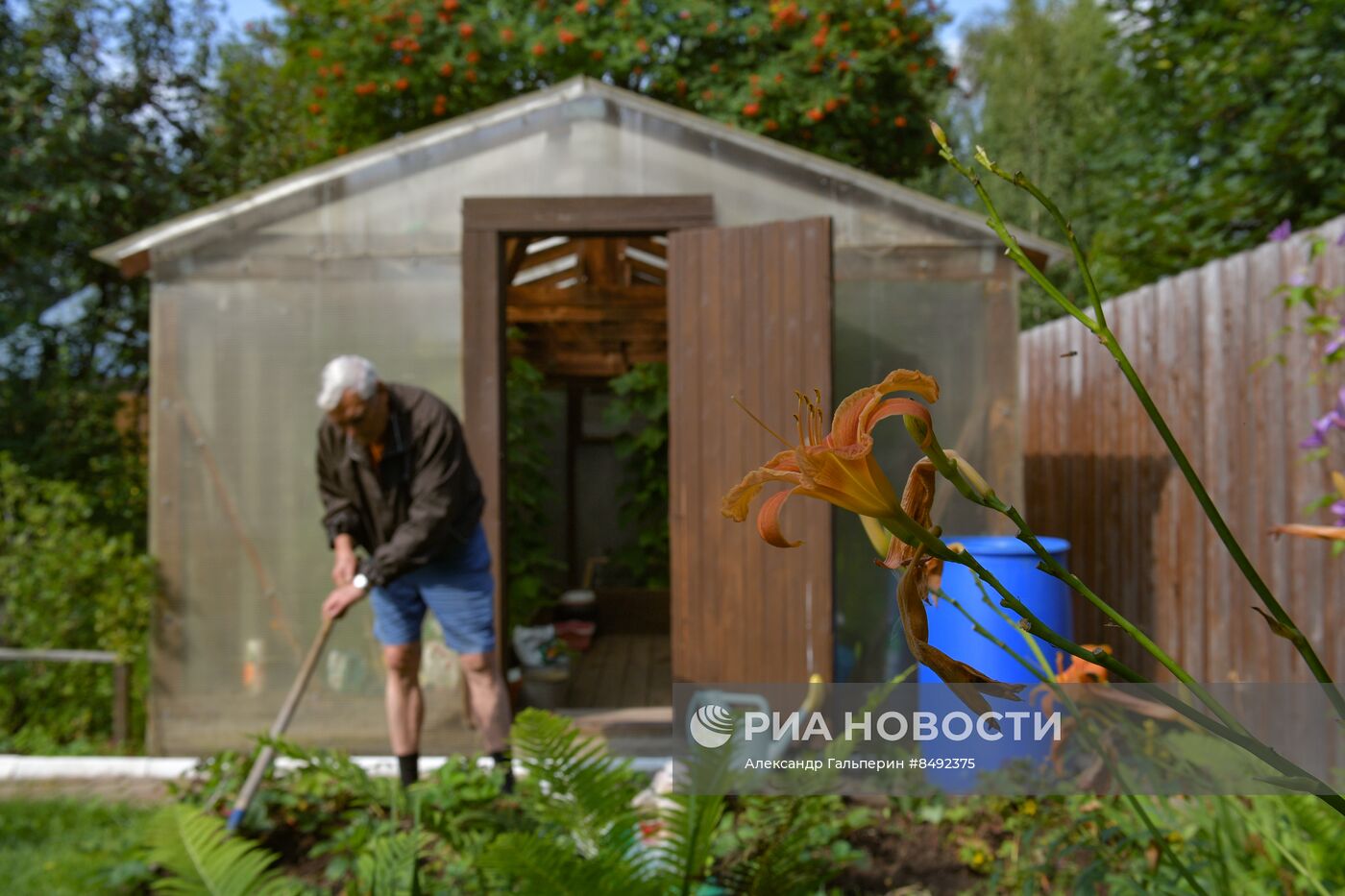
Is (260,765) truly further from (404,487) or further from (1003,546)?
(1003,546)

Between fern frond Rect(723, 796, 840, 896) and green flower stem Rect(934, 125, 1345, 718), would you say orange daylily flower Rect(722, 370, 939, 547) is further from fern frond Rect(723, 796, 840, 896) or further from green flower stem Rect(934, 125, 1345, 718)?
fern frond Rect(723, 796, 840, 896)

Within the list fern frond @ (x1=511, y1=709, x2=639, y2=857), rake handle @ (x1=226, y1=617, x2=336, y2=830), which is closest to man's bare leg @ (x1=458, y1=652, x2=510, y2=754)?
rake handle @ (x1=226, y1=617, x2=336, y2=830)

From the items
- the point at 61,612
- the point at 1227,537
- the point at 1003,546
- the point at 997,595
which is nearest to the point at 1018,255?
the point at 1227,537

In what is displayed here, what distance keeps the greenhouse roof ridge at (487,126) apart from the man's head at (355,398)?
1.34m

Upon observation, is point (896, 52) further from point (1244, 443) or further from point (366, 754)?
point (366, 754)

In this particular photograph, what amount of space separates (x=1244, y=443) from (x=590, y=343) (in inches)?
206

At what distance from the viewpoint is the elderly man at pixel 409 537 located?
10.8ft

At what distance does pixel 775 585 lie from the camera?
3.91 metres

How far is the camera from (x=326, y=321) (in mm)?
4266

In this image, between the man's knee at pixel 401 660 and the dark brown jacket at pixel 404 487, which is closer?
the dark brown jacket at pixel 404 487

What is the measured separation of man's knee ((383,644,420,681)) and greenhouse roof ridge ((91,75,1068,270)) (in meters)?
1.93

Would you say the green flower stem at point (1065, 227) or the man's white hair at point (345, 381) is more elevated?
the man's white hair at point (345, 381)

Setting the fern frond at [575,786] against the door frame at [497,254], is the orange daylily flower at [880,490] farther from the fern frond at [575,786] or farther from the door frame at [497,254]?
the door frame at [497,254]

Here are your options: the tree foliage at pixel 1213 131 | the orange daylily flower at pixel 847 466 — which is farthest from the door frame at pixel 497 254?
the orange daylily flower at pixel 847 466
